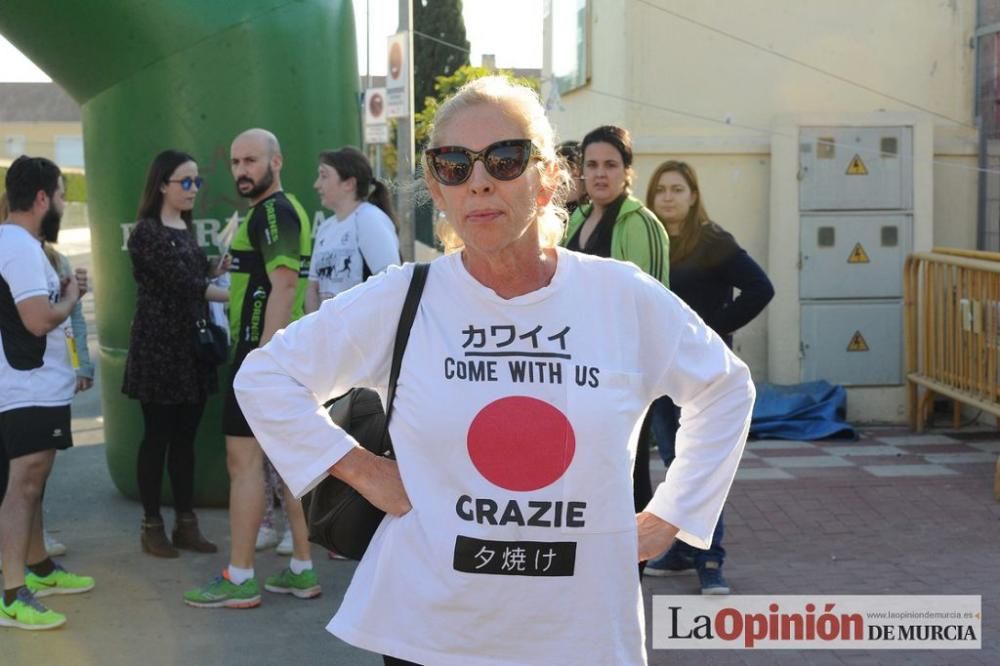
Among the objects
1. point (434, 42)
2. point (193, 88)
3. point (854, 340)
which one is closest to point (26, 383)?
point (193, 88)

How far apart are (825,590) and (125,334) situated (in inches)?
156

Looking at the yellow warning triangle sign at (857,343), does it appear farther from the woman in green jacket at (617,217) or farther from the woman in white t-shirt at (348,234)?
the woman in green jacket at (617,217)

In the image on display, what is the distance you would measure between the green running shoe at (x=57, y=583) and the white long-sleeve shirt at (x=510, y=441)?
3.79 meters

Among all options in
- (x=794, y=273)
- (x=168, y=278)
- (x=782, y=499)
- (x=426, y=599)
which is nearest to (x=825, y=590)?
(x=782, y=499)

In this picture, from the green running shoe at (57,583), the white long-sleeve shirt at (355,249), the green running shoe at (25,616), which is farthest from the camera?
the white long-sleeve shirt at (355,249)

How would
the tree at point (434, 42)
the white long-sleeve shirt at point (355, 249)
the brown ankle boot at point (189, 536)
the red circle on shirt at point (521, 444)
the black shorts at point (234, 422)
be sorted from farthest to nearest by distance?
the tree at point (434, 42), the brown ankle boot at point (189, 536), the white long-sleeve shirt at point (355, 249), the black shorts at point (234, 422), the red circle on shirt at point (521, 444)

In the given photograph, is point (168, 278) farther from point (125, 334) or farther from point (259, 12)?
point (259, 12)

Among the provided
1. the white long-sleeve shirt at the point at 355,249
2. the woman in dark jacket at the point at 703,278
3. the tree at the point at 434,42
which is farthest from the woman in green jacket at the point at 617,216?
the tree at the point at 434,42

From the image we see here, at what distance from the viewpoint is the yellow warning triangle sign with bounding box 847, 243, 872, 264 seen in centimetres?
1014

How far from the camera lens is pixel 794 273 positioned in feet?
33.3

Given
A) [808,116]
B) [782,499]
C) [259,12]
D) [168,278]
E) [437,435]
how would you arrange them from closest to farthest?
[437,435] → [168,278] → [259,12] → [782,499] → [808,116]

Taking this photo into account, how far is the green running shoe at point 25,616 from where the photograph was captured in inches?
213

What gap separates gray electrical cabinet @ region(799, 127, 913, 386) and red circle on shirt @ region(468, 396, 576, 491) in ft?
26.4

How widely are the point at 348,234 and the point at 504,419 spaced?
3.98 metres
